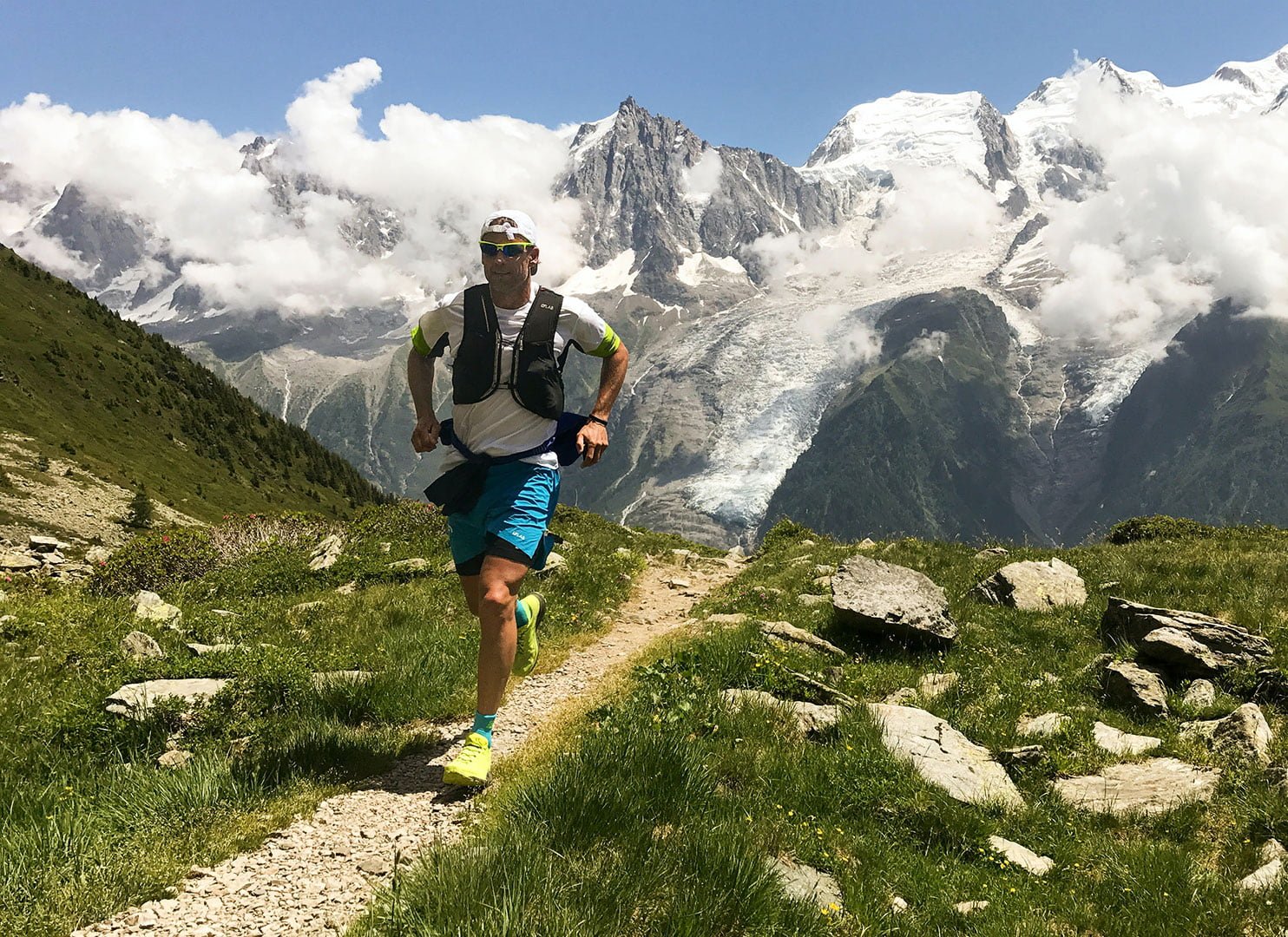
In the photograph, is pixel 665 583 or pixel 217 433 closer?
pixel 665 583

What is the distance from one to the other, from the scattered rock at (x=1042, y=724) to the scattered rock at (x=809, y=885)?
431 centimetres

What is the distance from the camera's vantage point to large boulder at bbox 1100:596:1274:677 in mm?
8914

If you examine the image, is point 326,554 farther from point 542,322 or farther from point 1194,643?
point 1194,643

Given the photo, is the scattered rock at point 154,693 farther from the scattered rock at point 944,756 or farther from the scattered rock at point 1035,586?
the scattered rock at point 1035,586

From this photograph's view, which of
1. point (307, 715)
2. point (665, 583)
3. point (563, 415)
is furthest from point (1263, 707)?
point (665, 583)

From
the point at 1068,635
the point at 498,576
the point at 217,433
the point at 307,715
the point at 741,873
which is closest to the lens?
the point at 741,873

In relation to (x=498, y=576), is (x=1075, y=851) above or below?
below

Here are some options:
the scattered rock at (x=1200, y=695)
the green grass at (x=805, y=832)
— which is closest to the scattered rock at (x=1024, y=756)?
the green grass at (x=805, y=832)

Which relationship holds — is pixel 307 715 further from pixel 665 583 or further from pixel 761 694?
pixel 665 583

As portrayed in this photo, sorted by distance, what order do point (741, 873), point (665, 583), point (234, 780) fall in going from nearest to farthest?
point (741, 873) < point (234, 780) < point (665, 583)

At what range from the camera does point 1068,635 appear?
10852 millimetres

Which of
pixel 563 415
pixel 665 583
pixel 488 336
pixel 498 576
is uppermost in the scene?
pixel 488 336

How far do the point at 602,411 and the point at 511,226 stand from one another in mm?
1991

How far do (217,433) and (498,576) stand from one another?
507ft
